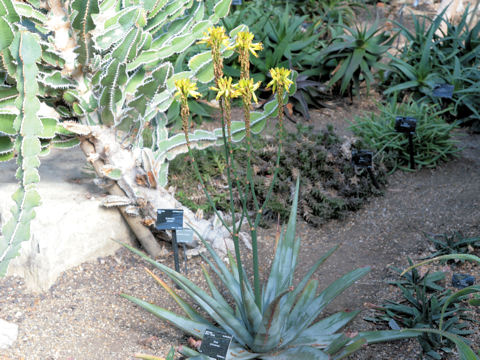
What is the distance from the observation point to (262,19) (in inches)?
206

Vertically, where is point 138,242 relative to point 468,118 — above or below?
below

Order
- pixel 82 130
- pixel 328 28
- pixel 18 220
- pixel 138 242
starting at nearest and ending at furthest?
pixel 18 220 → pixel 82 130 → pixel 138 242 → pixel 328 28

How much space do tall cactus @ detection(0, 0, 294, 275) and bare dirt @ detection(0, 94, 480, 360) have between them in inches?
21.7

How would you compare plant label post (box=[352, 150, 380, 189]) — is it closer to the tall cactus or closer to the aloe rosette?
the tall cactus

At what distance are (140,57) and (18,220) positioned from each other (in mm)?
1171

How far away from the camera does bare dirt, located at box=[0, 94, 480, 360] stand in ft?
7.68

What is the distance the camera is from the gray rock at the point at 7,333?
234 cm

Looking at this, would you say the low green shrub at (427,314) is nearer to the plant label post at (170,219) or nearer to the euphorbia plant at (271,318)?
the euphorbia plant at (271,318)

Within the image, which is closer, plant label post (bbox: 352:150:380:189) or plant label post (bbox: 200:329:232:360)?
plant label post (bbox: 200:329:232:360)

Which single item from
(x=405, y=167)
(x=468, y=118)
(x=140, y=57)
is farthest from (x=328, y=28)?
(x=140, y=57)

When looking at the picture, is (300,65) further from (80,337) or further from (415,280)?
(80,337)

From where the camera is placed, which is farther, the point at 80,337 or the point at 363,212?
the point at 363,212

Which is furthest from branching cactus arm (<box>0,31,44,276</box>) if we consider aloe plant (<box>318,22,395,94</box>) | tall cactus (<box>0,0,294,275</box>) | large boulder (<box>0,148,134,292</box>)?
aloe plant (<box>318,22,395,94</box>)

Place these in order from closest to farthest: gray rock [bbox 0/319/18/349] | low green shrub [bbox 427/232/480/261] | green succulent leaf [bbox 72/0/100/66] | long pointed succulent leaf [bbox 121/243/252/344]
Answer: long pointed succulent leaf [bbox 121/243/252/344]
gray rock [bbox 0/319/18/349]
green succulent leaf [bbox 72/0/100/66]
low green shrub [bbox 427/232/480/261]
